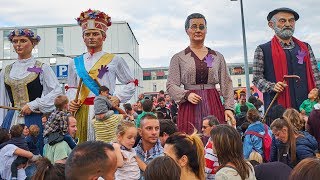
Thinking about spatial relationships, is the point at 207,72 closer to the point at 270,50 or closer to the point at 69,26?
the point at 270,50

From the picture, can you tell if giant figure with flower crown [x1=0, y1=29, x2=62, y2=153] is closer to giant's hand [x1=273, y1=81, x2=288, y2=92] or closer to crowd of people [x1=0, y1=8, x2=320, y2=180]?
crowd of people [x1=0, y1=8, x2=320, y2=180]

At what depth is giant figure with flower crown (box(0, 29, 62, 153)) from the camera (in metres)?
4.62

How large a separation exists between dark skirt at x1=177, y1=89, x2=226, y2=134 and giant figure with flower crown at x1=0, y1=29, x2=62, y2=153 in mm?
1386

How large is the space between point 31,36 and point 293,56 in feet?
9.78

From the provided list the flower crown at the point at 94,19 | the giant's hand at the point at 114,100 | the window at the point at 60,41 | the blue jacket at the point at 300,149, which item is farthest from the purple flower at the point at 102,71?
the window at the point at 60,41

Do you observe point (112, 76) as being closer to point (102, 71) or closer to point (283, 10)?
point (102, 71)

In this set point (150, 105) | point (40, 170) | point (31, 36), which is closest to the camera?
point (40, 170)

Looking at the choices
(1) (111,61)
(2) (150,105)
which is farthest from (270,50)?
(2) (150,105)

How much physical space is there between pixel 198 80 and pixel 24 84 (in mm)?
1881

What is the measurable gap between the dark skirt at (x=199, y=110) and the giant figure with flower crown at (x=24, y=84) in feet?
4.55

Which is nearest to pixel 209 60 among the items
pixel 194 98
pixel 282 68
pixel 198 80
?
pixel 198 80

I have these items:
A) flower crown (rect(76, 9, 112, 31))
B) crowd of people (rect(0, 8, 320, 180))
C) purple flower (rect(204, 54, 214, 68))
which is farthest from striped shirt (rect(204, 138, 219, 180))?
flower crown (rect(76, 9, 112, 31))

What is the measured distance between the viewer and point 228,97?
4.47 metres

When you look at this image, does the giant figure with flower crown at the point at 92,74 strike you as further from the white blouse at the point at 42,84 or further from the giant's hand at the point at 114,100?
the white blouse at the point at 42,84
